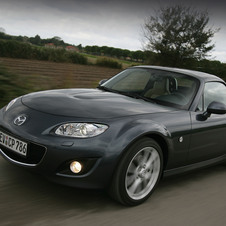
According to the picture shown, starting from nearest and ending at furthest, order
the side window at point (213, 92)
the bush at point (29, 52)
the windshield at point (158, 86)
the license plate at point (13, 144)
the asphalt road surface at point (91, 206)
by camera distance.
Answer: the asphalt road surface at point (91, 206) < the license plate at point (13, 144) < the windshield at point (158, 86) < the side window at point (213, 92) < the bush at point (29, 52)

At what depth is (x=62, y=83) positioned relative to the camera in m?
8.20

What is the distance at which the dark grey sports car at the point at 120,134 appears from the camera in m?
2.92

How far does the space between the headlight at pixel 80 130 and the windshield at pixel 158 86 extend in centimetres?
122

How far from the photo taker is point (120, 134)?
2.99m

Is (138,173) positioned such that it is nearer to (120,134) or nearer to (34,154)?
(120,134)

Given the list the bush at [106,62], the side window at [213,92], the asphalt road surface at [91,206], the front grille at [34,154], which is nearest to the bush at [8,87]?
the asphalt road surface at [91,206]

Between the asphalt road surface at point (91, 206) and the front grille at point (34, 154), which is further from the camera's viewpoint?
the front grille at point (34, 154)

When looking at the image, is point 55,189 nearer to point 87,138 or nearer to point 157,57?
point 87,138

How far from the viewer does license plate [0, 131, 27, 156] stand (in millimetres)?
3023

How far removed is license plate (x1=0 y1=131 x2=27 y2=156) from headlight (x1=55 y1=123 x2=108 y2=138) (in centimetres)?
32

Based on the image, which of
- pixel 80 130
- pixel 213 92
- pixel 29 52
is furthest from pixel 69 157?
pixel 29 52

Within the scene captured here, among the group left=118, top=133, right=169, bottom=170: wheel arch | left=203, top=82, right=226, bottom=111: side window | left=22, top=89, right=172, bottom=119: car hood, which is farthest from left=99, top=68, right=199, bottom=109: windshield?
left=118, top=133, right=169, bottom=170: wheel arch

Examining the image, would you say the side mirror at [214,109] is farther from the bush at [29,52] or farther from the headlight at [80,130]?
the bush at [29,52]

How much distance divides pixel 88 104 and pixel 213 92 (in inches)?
69.5
